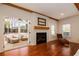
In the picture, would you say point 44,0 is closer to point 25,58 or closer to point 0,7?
point 25,58

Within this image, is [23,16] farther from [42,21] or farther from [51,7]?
[42,21]

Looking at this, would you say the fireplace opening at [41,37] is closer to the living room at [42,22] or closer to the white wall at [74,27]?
the living room at [42,22]

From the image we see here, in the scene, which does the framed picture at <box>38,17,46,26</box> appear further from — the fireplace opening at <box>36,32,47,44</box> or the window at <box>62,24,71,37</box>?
the window at <box>62,24,71,37</box>

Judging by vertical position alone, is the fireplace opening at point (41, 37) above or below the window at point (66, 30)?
below

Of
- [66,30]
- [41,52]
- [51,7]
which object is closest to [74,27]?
[66,30]

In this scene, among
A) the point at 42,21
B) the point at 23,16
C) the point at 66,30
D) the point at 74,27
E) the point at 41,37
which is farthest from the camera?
the point at 66,30

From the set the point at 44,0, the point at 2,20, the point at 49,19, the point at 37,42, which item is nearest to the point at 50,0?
the point at 44,0

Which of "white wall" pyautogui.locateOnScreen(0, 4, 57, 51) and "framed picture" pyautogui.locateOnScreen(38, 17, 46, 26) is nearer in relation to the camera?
"white wall" pyautogui.locateOnScreen(0, 4, 57, 51)

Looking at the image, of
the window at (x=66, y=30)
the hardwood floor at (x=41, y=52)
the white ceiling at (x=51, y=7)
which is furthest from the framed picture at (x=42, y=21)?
the hardwood floor at (x=41, y=52)

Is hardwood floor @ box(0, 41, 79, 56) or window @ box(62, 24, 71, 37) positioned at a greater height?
window @ box(62, 24, 71, 37)

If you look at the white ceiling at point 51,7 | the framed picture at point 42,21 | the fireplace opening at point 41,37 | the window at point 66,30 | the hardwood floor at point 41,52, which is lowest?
the hardwood floor at point 41,52

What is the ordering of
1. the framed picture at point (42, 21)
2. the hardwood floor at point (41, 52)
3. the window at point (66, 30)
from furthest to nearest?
the window at point (66, 30) → the framed picture at point (42, 21) → the hardwood floor at point (41, 52)

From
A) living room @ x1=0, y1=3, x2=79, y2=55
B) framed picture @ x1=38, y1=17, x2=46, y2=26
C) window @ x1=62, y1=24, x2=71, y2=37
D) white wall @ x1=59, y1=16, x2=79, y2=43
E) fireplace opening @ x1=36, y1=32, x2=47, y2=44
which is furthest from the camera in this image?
window @ x1=62, y1=24, x2=71, y2=37

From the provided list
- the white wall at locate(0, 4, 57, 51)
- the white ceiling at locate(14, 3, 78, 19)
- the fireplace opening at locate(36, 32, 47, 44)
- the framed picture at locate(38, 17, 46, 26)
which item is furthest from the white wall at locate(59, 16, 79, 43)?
the white ceiling at locate(14, 3, 78, 19)
